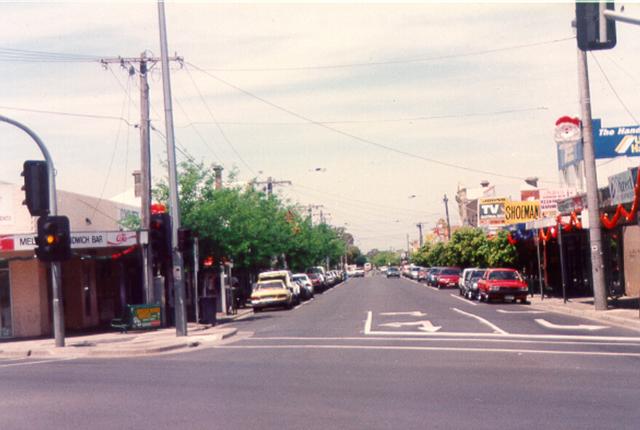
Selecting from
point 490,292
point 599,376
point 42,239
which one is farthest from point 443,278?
point 599,376

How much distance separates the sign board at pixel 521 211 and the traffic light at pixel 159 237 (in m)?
38.1

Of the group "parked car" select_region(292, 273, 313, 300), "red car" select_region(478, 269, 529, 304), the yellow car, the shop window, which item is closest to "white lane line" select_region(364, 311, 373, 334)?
"red car" select_region(478, 269, 529, 304)

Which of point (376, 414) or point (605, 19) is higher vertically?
point (605, 19)

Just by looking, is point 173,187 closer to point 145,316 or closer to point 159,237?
point 159,237

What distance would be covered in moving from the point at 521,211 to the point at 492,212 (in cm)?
621

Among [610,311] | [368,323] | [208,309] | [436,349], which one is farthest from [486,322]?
[208,309]

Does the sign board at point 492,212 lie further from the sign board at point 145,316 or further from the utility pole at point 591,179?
the sign board at point 145,316

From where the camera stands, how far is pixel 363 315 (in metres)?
35.0

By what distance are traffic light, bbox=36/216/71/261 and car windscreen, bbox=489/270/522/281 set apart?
23.5 meters

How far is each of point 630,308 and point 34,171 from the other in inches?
814

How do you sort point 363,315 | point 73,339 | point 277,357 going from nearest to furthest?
1. point 277,357
2. point 73,339
3. point 363,315

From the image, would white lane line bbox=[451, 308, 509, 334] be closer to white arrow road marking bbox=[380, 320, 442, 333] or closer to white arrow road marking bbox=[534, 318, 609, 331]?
white arrow road marking bbox=[534, 318, 609, 331]

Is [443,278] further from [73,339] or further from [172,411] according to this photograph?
[172,411]

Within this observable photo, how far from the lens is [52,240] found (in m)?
24.3
